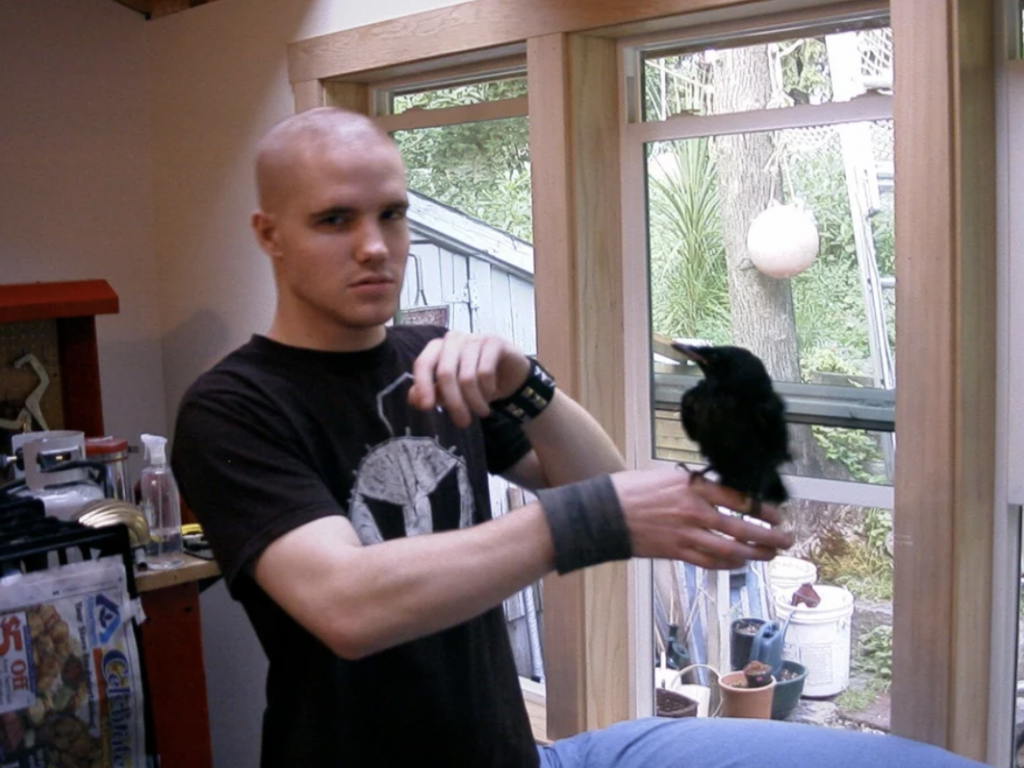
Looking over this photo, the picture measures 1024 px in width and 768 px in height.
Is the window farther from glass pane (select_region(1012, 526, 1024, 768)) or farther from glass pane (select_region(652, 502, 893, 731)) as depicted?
glass pane (select_region(1012, 526, 1024, 768))

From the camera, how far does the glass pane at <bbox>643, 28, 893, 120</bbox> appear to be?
200 cm

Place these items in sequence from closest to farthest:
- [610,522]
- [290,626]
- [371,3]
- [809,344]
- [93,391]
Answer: [610,522]
[290,626]
[809,344]
[371,3]
[93,391]

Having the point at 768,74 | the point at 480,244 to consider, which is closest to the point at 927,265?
the point at 768,74

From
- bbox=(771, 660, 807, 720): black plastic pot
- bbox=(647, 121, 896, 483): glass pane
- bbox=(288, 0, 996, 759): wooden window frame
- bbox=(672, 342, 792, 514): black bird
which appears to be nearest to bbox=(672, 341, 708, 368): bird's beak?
bbox=(672, 342, 792, 514): black bird

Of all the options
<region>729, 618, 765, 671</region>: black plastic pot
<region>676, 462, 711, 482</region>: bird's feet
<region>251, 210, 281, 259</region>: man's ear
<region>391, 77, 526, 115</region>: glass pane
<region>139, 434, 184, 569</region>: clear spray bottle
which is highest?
<region>391, 77, 526, 115</region>: glass pane

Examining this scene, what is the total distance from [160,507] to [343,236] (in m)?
1.43

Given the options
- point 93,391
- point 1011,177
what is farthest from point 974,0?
point 93,391

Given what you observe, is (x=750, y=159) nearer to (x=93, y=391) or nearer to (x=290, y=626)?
(x=290, y=626)

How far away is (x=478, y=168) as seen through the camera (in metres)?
2.77

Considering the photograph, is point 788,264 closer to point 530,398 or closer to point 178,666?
point 530,398

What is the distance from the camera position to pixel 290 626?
1.34 metres

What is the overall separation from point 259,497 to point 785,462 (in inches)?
21.8

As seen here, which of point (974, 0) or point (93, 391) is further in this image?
point (93, 391)

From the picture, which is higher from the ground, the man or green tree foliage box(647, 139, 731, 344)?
green tree foliage box(647, 139, 731, 344)
